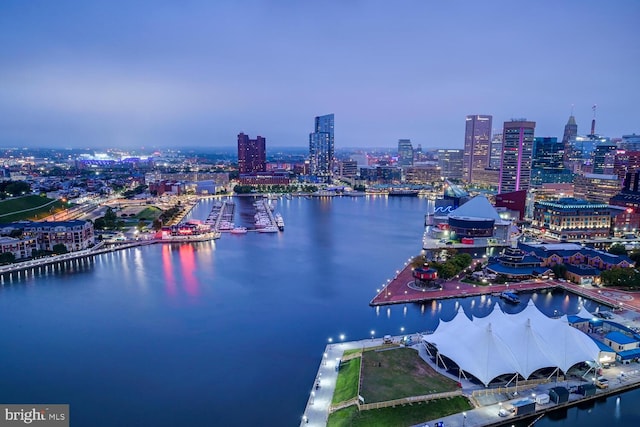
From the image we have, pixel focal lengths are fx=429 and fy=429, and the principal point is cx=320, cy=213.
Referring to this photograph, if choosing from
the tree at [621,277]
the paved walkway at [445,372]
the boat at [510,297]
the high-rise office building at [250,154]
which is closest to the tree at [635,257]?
the tree at [621,277]

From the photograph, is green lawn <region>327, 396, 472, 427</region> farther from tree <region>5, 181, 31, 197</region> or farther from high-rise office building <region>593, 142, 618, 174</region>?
high-rise office building <region>593, 142, 618, 174</region>

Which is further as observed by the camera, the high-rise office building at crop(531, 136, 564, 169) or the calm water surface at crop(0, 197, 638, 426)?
the high-rise office building at crop(531, 136, 564, 169)

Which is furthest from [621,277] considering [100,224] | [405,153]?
[405,153]

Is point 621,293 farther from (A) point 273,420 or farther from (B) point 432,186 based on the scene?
(B) point 432,186

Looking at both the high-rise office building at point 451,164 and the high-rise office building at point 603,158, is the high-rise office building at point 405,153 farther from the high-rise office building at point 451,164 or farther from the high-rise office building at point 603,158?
the high-rise office building at point 603,158

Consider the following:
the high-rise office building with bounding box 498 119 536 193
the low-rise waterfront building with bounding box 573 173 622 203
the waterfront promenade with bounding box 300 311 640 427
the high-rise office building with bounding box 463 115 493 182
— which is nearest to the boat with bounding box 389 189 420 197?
the high-rise office building with bounding box 498 119 536 193

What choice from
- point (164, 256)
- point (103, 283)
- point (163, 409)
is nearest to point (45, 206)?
point (164, 256)
